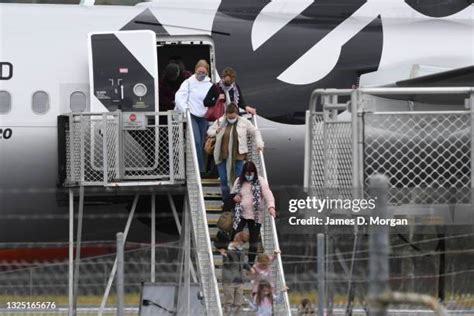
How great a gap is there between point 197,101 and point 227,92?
41 cm

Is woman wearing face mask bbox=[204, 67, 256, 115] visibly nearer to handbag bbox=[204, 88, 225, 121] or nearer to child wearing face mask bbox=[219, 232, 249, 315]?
handbag bbox=[204, 88, 225, 121]

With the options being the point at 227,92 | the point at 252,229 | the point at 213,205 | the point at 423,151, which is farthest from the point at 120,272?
the point at 227,92

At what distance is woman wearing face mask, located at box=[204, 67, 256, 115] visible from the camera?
15805 millimetres

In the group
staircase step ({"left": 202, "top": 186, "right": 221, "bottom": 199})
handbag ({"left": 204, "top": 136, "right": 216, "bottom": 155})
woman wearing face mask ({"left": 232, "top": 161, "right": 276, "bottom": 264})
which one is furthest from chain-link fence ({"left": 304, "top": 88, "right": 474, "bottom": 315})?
staircase step ({"left": 202, "top": 186, "right": 221, "bottom": 199})

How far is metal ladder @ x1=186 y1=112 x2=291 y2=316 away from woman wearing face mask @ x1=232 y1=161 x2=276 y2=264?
0.20 metres

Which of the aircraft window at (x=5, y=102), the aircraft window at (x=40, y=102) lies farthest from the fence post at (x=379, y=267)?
the aircraft window at (x=5, y=102)

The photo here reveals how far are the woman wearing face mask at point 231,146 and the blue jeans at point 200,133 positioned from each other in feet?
3.39

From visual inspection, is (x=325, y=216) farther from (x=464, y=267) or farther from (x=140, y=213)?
(x=140, y=213)

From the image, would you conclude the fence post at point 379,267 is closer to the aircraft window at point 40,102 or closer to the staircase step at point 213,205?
the staircase step at point 213,205

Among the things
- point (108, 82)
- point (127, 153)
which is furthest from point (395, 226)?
point (108, 82)

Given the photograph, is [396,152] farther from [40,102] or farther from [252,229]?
[40,102]

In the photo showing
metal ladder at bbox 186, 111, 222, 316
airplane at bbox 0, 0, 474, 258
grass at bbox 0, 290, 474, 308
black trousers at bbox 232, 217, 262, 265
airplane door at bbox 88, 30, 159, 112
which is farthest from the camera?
airplane at bbox 0, 0, 474, 258

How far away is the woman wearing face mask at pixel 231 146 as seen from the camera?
1475 cm

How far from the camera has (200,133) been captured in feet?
52.6
